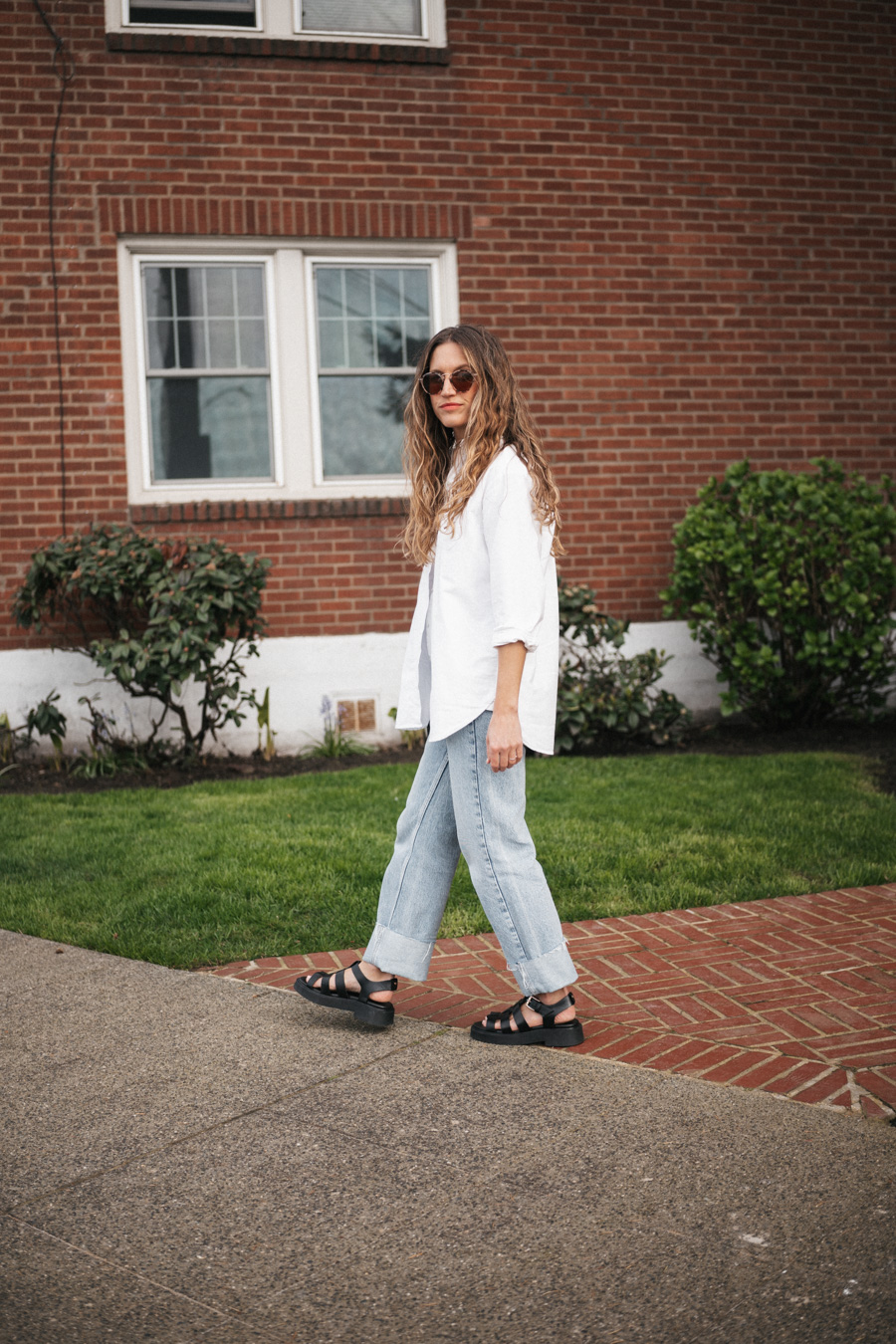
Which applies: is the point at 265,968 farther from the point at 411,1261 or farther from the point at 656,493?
the point at 656,493

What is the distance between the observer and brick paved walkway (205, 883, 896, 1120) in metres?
3.21

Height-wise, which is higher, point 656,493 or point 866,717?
point 656,493

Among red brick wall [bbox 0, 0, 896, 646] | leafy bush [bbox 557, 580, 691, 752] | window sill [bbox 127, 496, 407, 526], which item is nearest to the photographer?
leafy bush [bbox 557, 580, 691, 752]

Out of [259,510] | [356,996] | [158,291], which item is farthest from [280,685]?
[356,996]

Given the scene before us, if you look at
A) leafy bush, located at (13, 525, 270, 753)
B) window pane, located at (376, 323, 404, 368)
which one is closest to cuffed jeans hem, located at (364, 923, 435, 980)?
leafy bush, located at (13, 525, 270, 753)

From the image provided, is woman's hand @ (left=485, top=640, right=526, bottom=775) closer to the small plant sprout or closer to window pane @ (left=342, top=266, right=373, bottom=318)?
the small plant sprout

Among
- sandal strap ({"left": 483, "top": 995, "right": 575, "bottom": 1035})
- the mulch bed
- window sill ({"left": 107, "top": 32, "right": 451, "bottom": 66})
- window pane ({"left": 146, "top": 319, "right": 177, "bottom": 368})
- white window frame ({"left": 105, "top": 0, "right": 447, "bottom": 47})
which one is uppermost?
white window frame ({"left": 105, "top": 0, "right": 447, "bottom": 47})

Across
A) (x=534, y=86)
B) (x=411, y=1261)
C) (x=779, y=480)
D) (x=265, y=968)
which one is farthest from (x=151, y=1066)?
(x=534, y=86)

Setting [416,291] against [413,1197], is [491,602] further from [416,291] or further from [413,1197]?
Result: [416,291]

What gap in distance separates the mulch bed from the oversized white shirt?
4.29m

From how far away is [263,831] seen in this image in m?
5.89

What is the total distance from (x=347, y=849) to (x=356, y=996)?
198 cm

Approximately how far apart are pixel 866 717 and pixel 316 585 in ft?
12.7

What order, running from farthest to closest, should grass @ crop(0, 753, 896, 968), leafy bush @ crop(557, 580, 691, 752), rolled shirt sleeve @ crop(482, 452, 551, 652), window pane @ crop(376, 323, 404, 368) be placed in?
window pane @ crop(376, 323, 404, 368) < leafy bush @ crop(557, 580, 691, 752) < grass @ crop(0, 753, 896, 968) < rolled shirt sleeve @ crop(482, 452, 551, 652)
